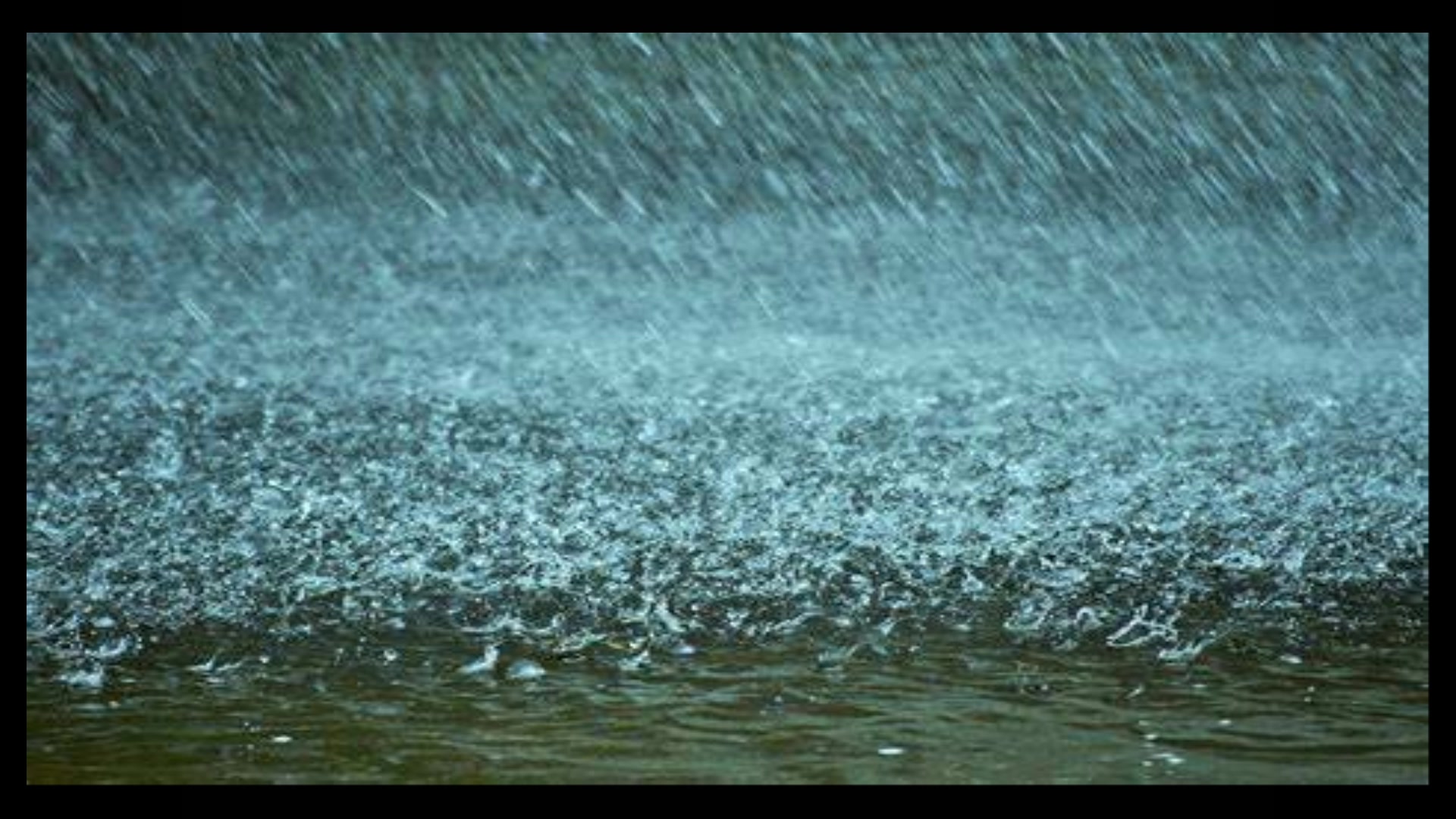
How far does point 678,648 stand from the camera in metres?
3.75

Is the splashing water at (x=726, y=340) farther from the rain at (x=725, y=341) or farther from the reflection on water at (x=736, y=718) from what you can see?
the reflection on water at (x=736, y=718)

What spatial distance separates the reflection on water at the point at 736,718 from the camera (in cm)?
303

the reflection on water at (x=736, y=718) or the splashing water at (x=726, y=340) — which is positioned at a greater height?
the splashing water at (x=726, y=340)

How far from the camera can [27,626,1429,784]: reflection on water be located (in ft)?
9.93

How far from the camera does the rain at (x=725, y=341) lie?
13.9 ft

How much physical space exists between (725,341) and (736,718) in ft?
16.8

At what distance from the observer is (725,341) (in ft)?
27.5

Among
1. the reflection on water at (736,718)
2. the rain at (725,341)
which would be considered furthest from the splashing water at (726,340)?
the reflection on water at (736,718)

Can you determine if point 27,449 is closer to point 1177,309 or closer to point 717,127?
point 1177,309

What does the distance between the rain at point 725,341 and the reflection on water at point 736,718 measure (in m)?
0.12

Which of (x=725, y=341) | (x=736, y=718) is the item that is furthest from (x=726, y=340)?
(x=736, y=718)

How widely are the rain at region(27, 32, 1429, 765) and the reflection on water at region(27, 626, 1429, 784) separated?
0.12 m

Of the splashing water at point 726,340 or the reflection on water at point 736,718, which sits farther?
the splashing water at point 726,340
